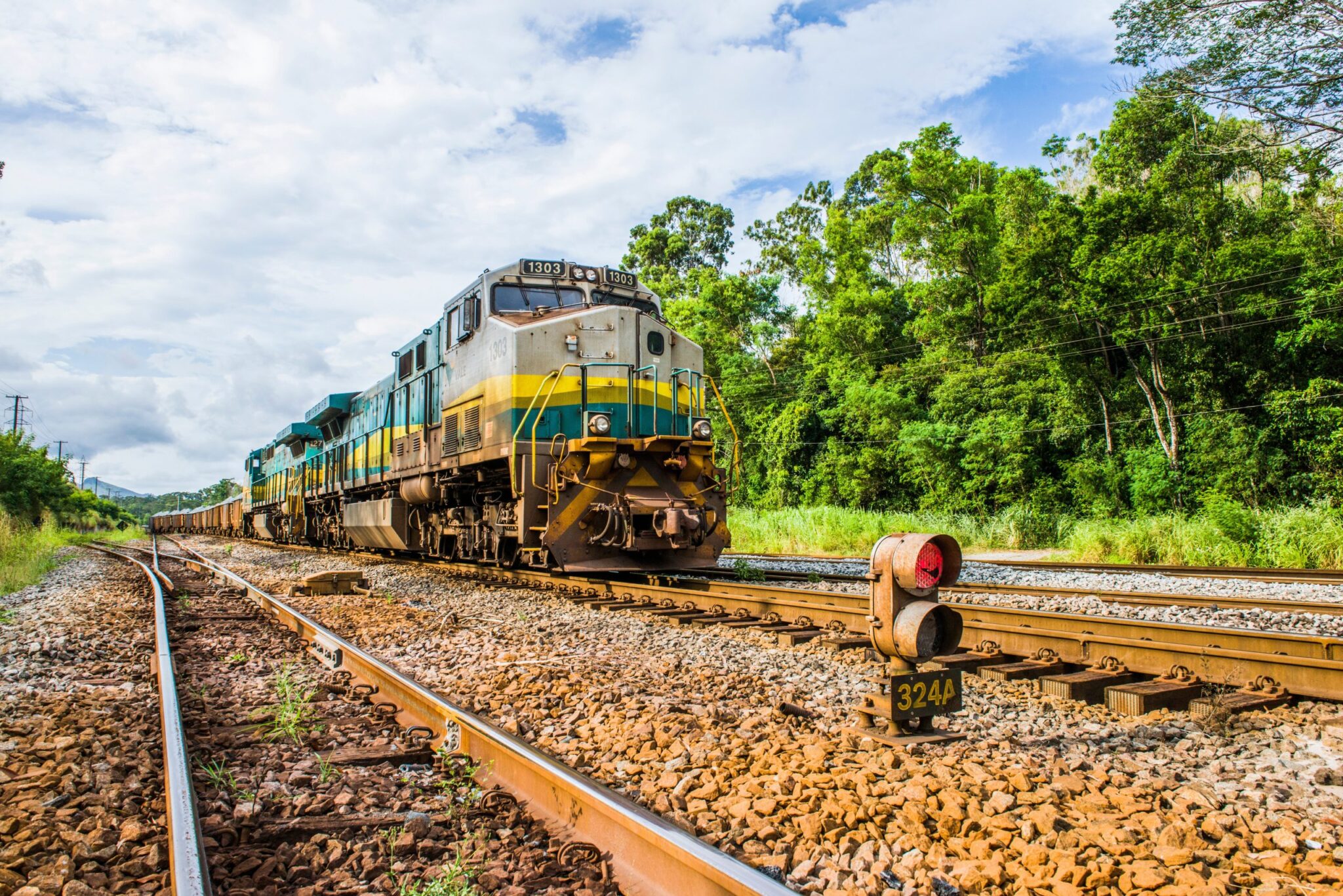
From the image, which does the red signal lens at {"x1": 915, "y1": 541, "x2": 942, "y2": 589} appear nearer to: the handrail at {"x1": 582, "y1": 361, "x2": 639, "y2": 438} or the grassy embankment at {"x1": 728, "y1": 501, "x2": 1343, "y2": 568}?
the handrail at {"x1": 582, "y1": 361, "x2": 639, "y2": 438}

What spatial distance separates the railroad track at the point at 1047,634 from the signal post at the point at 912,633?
66.9 inches

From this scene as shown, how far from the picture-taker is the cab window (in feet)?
32.1

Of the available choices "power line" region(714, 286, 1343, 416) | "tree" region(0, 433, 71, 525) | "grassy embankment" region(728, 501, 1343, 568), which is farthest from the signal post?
"tree" region(0, 433, 71, 525)

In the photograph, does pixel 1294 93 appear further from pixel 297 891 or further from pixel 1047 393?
pixel 297 891

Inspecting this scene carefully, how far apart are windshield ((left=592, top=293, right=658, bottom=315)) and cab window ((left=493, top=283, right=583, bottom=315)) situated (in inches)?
8.5

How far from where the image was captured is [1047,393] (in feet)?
79.5

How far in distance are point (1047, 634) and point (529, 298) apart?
6.90 m

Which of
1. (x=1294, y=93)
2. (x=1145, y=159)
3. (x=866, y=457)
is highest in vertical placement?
(x=1145, y=159)

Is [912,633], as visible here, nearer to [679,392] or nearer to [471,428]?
[679,392]

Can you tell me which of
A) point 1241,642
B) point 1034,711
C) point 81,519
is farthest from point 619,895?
point 81,519

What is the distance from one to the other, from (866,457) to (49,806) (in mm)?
25731

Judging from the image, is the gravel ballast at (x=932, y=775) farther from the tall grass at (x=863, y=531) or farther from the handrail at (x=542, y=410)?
the tall grass at (x=863, y=531)

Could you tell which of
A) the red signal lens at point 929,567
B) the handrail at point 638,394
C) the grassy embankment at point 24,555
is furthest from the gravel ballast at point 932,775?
the grassy embankment at point 24,555

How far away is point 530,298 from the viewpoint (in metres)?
9.90
